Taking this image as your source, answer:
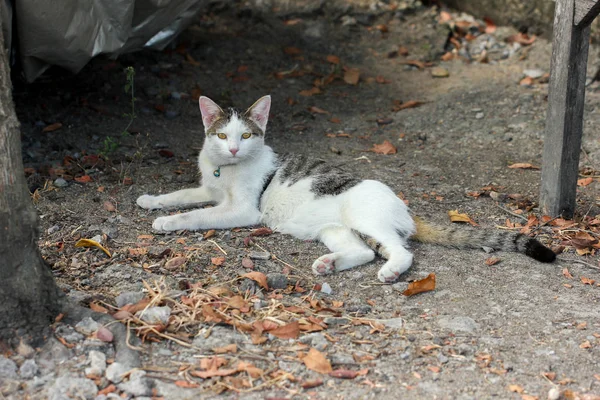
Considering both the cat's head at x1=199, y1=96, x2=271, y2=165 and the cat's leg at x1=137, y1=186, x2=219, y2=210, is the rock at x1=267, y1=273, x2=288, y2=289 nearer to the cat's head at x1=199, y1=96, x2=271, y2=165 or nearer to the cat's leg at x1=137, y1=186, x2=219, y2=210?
the cat's head at x1=199, y1=96, x2=271, y2=165

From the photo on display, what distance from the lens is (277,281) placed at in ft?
13.3

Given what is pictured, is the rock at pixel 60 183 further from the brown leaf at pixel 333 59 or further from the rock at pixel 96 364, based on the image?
the brown leaf at pixel 333 59

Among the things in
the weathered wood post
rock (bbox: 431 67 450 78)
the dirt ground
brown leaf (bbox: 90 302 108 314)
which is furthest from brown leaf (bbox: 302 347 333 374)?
rock (bbox: 431 67 450 78)

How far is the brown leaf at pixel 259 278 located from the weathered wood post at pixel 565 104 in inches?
96.8

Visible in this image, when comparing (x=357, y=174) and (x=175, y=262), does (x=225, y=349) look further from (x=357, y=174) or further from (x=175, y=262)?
(x=357, y=174)

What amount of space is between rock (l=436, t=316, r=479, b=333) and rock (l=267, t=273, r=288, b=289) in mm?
897

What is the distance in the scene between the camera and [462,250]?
4.63 meters

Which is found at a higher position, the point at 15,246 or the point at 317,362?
the point at 15,246

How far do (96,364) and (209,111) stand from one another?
7.77 ft

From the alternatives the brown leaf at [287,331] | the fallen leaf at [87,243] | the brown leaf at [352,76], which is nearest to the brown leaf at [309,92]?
the brown leaf at [352,76]

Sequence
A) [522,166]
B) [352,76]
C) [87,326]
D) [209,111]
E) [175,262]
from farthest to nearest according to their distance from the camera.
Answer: [352,76], [522,166], [209,111], [175,262], [87,326]

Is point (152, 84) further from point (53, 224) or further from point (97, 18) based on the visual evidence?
point (53, 224)

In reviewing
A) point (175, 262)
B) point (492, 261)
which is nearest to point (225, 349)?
point (175, 262)

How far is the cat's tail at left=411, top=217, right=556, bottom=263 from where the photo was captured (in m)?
4.42
